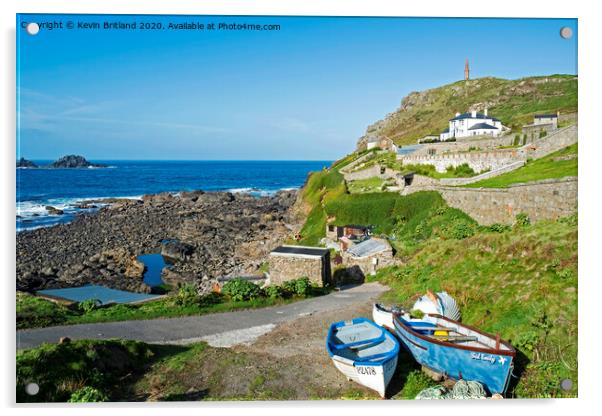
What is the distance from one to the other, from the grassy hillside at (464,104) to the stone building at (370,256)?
78.3 ft

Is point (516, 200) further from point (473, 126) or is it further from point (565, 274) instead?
point (473, 126)

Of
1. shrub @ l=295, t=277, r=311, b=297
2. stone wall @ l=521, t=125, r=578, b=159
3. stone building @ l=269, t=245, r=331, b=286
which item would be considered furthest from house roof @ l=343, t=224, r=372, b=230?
shrub @ l=295, t=277, r=311, b=297

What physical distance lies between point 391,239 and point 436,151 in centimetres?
1473

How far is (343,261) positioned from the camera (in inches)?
637

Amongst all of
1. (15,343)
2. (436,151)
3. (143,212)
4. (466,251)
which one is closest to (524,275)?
(466,251)

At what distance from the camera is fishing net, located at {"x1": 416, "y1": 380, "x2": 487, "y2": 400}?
773 centimetres

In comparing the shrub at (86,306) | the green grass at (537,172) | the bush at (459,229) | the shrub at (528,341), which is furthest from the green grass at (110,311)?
the green grass at (537,172)

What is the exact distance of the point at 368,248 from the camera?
52.5 feet

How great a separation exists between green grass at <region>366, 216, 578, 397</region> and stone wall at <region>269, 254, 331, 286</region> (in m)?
2.28

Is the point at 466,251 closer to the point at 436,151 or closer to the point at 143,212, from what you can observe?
the point at 436,151

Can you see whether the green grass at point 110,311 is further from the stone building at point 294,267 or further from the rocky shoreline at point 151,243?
the rocky shoreline at point 151,243

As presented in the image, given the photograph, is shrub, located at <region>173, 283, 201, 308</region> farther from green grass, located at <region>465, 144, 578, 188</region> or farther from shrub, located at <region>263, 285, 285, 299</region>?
green grass, located at <region>465, 144, 578, 188</region>
